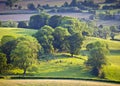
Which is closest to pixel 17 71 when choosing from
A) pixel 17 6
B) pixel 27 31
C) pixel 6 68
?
pixel 6 68

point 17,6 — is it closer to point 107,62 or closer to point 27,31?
point 27,31

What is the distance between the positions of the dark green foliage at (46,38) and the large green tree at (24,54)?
0.41 m

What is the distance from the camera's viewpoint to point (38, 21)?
16312 millimetres

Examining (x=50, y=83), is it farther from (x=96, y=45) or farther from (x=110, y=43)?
(x=110, y=43)

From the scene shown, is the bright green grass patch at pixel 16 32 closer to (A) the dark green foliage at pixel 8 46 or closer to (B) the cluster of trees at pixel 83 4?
(A) the dark green foliage at pixel 8 46

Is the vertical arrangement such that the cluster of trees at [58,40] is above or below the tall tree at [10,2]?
below

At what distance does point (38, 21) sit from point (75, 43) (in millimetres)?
2119

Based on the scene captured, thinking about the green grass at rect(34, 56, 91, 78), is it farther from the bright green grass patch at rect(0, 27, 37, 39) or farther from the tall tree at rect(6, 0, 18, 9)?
the tall tree at rect(6, 0, 18, 9)

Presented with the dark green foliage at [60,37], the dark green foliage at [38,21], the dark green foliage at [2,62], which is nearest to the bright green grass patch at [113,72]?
the dark green foliage at [60,37]

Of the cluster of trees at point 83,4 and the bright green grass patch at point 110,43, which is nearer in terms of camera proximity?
the bright green grass patch at point 110,43

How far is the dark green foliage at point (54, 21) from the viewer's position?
1623 centimetres

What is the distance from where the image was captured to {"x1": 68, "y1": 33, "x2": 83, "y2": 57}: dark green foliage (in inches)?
628

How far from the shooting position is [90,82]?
1528 centimetres

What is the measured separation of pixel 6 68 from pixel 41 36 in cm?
226
